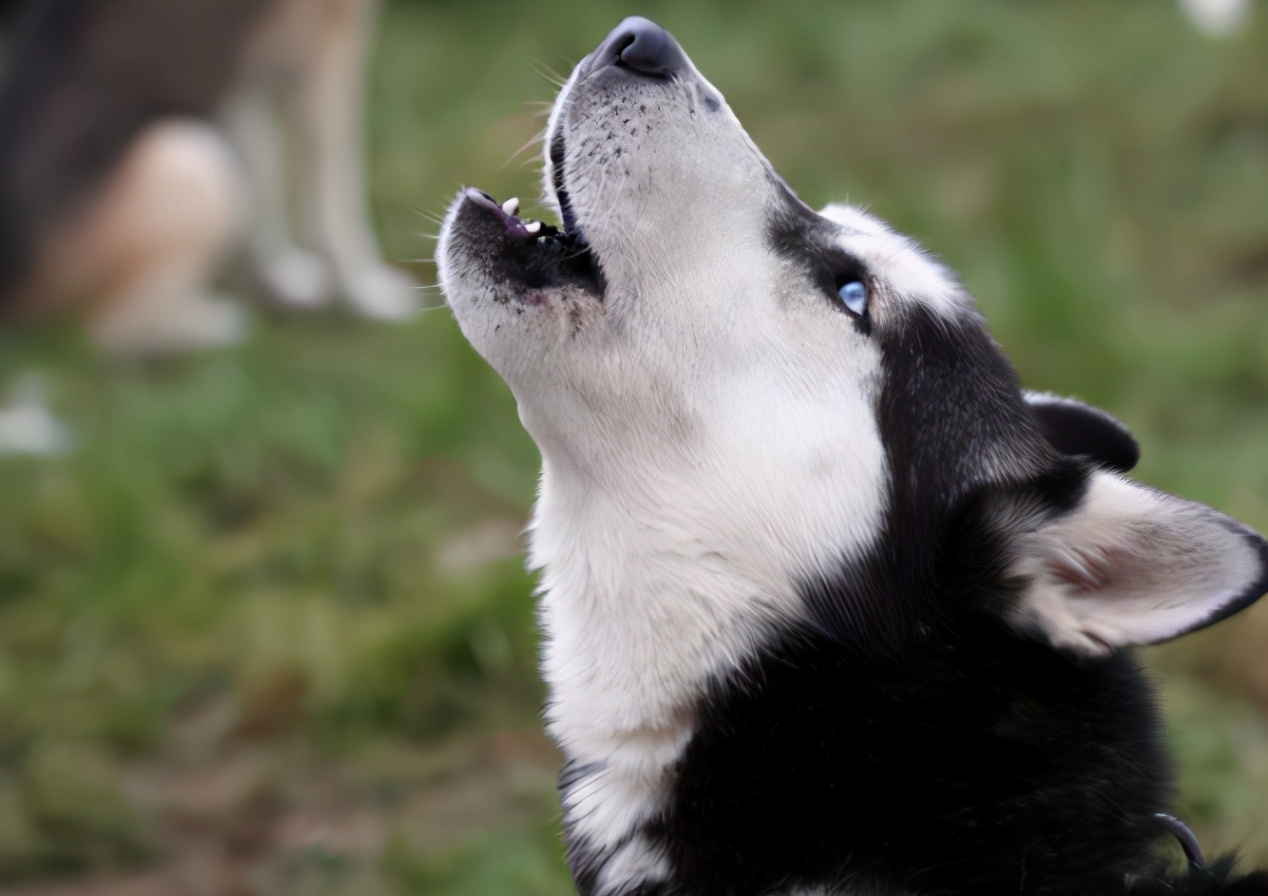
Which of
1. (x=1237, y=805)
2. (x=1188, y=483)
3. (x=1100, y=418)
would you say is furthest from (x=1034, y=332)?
(x=1100, y=418)

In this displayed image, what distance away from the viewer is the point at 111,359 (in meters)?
5.72

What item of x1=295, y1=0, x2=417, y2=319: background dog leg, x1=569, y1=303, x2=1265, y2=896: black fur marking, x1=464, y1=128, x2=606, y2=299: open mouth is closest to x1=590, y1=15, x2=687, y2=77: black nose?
x1=464, y1=128, x2=606, y2=299: open mouth

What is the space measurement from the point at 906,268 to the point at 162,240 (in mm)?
4221

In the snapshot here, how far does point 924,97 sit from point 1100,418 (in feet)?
17.2

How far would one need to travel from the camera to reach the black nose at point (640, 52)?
220 cm

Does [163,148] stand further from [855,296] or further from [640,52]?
[855,296]

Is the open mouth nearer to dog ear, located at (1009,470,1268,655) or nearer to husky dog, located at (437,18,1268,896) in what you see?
husky dog, located at (437,18,1268,896)

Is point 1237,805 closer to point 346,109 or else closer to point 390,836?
point 390,836

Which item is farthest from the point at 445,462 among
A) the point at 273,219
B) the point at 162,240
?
the point at 273,219

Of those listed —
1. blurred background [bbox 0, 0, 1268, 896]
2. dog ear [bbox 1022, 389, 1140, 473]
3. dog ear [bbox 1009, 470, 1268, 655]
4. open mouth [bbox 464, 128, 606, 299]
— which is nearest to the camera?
dog ear [bbox 1009, 470, 1268, 655]

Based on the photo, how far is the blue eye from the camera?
222 cm

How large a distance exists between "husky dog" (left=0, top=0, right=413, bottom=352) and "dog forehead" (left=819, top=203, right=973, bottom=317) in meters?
4.05

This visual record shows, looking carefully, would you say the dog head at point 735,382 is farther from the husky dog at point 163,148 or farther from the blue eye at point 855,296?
the husky dog at point 163,148

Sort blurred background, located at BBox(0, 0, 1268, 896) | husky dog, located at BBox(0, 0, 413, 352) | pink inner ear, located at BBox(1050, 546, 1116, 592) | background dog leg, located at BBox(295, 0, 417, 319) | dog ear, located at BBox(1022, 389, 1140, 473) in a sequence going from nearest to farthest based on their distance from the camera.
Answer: pink inner ear, located at BBox(1050, 546, 1116, 592) → dog ear, located at BBox(1022, 389, 1140, 473) → blurred background, located at BBox(0, 0, 1268, 896) → husky dog, located at BBox(0, 0, 413, 352) → background dog leg, located at BBox(295, 0, 417, 319)
